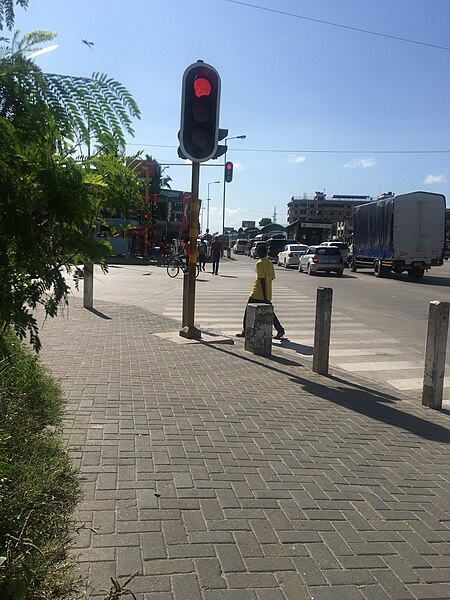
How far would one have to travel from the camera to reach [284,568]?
2883 millimetres

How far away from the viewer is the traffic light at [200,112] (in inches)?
324

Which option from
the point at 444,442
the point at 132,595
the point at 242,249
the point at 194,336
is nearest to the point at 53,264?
the point at 132,595

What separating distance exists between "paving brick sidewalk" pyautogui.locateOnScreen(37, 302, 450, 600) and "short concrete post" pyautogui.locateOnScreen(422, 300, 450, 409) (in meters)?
0.25

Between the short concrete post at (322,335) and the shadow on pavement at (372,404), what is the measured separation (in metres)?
0.22

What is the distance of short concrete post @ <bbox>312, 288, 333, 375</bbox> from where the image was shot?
770 centimetres

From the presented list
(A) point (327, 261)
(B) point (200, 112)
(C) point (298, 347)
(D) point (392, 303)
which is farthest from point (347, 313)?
(A) point (327, 261)

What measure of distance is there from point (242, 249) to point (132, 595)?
79874 mm

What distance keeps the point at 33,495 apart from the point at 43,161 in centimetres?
202

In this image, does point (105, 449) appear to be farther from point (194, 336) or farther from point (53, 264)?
point (194, 336)

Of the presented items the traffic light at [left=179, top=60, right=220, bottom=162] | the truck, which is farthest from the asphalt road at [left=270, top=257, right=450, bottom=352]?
the traffic light at [left=179, top=60, right=220, bottom=162]

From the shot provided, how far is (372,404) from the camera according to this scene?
251 inches

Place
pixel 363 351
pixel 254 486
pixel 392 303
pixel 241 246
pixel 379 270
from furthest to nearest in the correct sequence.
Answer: pixel 241 246 → pixel 379 270 → pixel 392 303 → pixel 363 351 → pixel 254 486

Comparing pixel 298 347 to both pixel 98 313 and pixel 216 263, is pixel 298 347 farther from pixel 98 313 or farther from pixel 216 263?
pixel 216 263

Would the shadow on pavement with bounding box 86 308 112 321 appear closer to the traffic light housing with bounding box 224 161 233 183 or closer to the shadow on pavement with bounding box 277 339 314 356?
the shadow on pavement with bounding box 277 339 314 356
